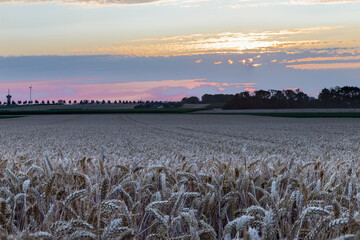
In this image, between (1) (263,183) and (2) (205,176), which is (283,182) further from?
(2) (205,176)

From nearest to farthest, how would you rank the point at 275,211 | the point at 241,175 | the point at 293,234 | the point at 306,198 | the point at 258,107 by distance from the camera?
the point at 293,234 < the point at 275,211 < the point at 306,198 < the point at 241,175 < the point at 258,107

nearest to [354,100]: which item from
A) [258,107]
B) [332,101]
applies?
[332,101]

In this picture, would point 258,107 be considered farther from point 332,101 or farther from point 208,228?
point 208,228

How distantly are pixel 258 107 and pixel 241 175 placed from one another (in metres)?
111

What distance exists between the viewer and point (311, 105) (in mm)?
102062

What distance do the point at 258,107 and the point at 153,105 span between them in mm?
43931

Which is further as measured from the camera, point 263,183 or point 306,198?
point 263,183

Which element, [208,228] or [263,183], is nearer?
[208,228]

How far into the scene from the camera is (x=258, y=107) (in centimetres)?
11294

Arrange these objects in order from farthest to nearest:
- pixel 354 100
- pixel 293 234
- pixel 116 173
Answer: pixel 354 100, pixel 116 173, pixel 293 234

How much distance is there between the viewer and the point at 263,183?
407cm

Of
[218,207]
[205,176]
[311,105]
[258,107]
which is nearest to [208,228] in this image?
[218,207]

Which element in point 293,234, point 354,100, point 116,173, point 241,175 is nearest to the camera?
point 293,234

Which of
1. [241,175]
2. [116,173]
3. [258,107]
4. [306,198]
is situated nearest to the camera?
[306,198]
